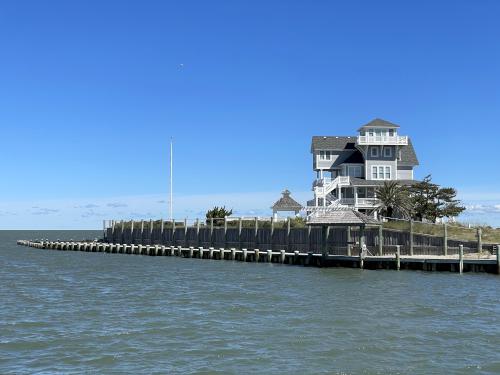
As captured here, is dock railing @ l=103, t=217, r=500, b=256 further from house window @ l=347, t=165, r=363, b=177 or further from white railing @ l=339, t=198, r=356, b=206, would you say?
house window @ l=347, t=165, r=363, b=177

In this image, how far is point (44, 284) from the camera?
39188 mm

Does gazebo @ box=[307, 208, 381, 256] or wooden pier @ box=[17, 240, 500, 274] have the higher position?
gazebo @ box=[307, 208, 381, 256]

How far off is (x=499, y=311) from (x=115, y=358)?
16070 millimetres

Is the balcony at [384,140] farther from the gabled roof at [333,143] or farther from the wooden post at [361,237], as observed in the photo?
the wooden post at [361,237]

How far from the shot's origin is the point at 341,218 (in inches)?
1677

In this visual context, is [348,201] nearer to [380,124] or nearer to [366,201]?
[366,201]

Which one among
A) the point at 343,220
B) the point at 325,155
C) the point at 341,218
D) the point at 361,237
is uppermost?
the point at 325,155

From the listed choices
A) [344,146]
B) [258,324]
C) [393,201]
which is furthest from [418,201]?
[258,324]

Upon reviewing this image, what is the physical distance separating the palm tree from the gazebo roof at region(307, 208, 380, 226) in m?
15.7

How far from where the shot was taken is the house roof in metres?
70.7

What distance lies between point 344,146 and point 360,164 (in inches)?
141

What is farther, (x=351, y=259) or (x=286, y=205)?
(x=286, y=205)

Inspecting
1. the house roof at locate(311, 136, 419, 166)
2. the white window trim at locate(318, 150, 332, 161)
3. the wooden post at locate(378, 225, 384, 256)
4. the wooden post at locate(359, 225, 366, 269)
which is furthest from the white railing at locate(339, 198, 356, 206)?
the wooden post at locate(359, 225, 366, 269)

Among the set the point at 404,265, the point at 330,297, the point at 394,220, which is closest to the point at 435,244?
the point at 404,265
